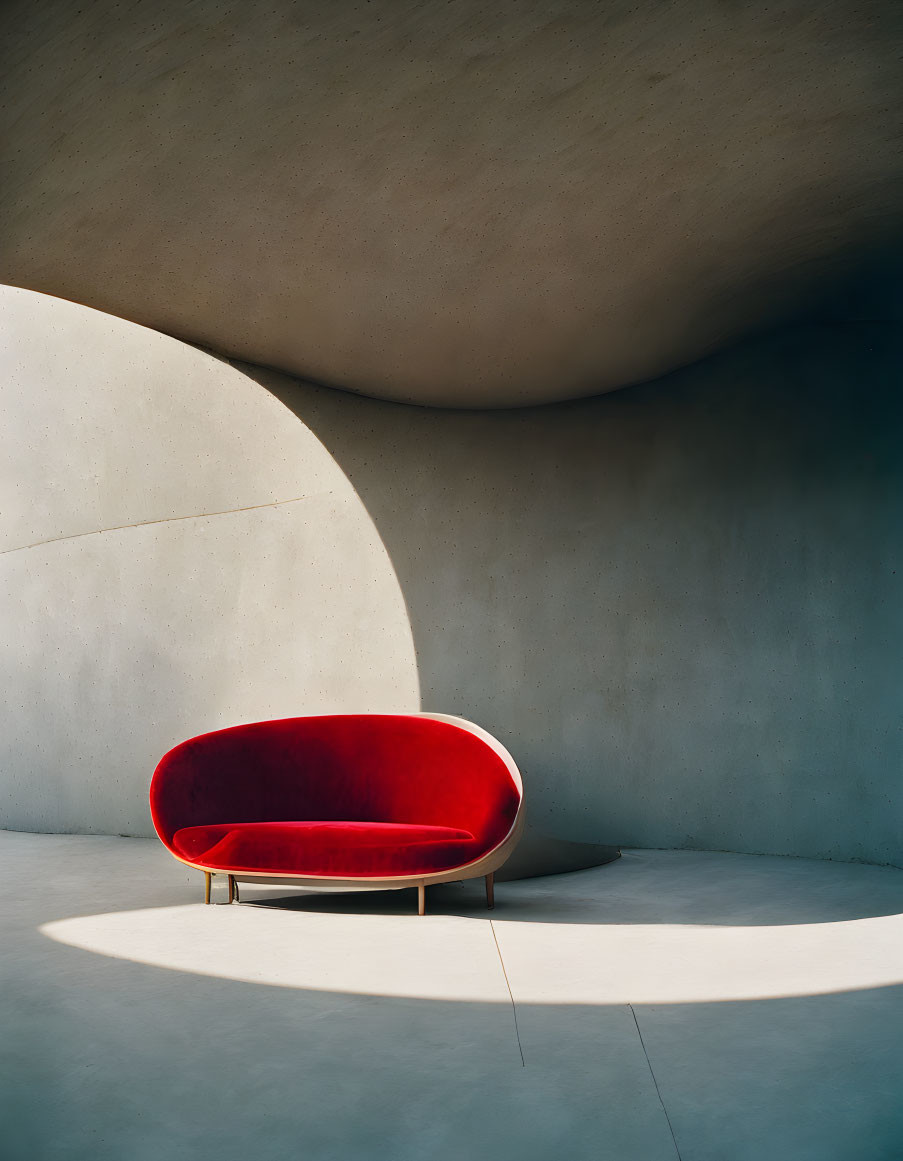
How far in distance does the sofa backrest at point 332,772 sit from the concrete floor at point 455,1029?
50cm

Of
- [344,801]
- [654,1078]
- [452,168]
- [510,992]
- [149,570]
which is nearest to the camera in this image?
[654,1078]

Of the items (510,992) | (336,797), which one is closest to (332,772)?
(336,797)

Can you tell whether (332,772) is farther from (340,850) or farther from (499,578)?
(499,578)

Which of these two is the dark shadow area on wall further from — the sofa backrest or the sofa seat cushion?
the sofa seat cushion

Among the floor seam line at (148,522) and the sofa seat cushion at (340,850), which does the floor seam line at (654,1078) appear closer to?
the sofa seat cushion at (340,850)

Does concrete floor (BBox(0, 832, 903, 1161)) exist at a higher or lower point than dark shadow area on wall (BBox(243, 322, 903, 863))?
lower

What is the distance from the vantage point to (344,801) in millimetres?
4629

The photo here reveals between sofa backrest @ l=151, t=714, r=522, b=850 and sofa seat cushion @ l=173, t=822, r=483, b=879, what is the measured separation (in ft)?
1.16

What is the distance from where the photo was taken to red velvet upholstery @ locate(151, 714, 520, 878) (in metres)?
3.89

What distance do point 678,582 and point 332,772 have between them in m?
2.29

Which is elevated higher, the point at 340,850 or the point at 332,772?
the point at 332,772

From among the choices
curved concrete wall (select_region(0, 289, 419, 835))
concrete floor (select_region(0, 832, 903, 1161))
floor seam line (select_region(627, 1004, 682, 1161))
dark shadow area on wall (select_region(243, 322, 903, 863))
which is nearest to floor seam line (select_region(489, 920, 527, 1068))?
concrete floor (select_region(0, 832, 903, 1161))

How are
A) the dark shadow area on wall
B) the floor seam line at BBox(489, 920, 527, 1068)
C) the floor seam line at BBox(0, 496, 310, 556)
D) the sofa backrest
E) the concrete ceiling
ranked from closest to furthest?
the floor seam line at BBox(489, 920, 527, 1068)
the concrete ceiling
the sofa backrest
the dark shadow area on wall
the floor seam line at BBox(0, 496, 310, 556)

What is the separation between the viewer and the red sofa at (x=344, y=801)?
12.7ft
